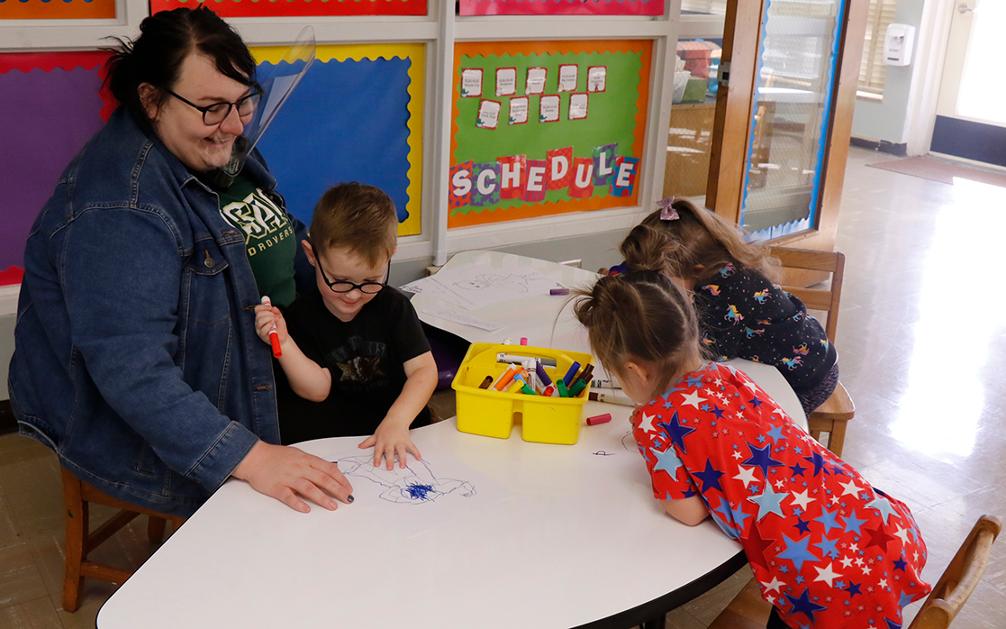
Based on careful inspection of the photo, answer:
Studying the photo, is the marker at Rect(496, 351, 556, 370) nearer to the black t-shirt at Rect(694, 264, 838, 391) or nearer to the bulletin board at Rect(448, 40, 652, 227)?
the black t-shirt at Rect(694, 264, 838, 391)

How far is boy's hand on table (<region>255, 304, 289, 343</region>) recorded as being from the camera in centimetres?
178

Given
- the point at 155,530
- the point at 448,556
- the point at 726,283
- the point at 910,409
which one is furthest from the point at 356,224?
the point at 910,409

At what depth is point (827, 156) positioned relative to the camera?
4477mm

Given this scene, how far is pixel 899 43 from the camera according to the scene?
7230mm

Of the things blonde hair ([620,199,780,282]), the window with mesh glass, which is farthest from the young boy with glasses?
the window with mesh glass

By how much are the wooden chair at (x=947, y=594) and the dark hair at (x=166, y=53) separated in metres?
1.23

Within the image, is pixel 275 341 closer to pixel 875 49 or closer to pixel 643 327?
pixel 643 327

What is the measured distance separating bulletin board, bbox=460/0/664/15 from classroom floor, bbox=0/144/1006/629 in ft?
4.92

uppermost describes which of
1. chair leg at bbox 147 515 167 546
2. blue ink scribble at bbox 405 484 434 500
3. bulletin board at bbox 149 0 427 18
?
bulletin board at bbox 149 0 427 18

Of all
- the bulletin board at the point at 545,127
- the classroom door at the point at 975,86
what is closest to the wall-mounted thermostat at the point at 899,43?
the classroom door at the point at 975,86

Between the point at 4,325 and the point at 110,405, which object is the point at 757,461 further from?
the point at 4,325

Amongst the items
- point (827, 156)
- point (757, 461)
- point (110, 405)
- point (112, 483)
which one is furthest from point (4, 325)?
point (827, 156)

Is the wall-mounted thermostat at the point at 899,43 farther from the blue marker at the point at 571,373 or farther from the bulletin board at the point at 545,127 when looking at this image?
the blue marker at the point at 571,373

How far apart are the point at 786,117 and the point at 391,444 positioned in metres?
3.20
